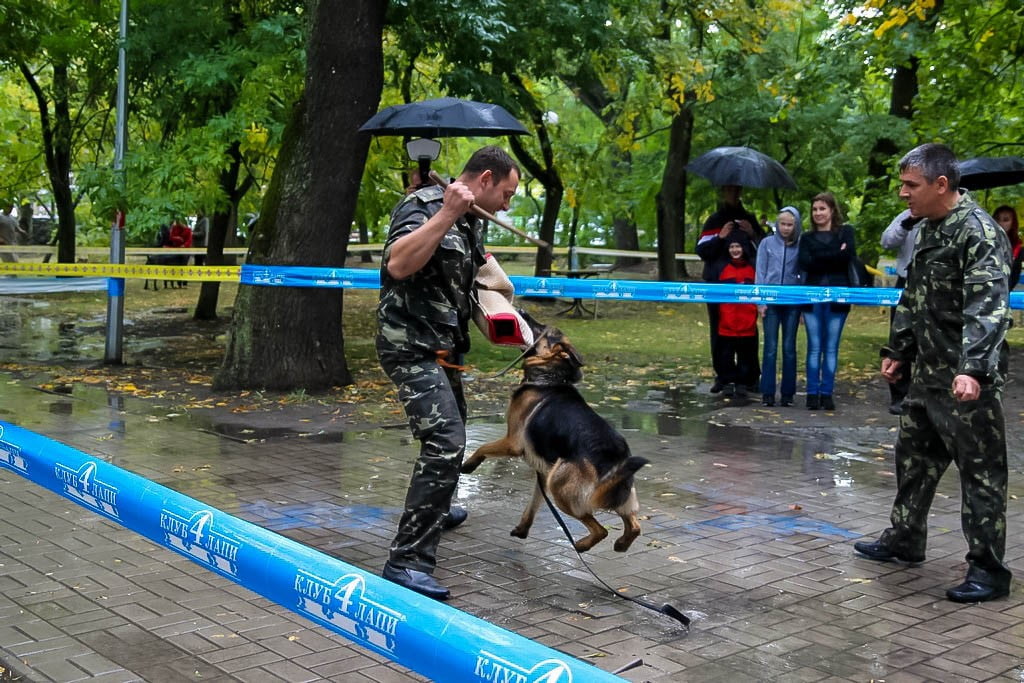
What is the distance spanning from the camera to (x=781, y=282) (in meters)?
10.8

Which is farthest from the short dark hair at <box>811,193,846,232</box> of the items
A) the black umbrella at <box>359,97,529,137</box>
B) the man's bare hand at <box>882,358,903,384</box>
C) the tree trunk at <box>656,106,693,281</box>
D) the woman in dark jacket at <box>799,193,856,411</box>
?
the tree trunk at <box>656,106,693,281</box>

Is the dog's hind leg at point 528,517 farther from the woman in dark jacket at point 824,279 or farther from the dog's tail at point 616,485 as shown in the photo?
the woman in dark jacket at point 824,279

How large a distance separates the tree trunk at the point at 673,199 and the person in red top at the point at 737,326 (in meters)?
11.8

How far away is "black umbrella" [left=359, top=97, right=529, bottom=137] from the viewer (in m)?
9.52

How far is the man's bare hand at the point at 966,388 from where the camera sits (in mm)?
4977

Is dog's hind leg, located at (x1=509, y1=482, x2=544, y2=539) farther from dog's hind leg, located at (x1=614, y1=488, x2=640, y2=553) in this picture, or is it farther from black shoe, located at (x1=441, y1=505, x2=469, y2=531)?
dog's hind leg, located at (x1=614, y1=488, x2=640, y2=553)

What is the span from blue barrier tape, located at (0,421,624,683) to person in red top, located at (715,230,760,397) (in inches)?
325

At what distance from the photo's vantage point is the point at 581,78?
59.5 ft

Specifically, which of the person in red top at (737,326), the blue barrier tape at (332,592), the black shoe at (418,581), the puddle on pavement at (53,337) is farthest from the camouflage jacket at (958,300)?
the puddle on pavement at (53,337)

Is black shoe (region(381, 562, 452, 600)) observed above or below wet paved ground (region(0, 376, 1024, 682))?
above

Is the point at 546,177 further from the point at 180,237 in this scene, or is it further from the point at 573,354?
the point at 573,354

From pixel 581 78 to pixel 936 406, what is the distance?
44.3 ft

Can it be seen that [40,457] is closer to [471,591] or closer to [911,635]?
[471,591]

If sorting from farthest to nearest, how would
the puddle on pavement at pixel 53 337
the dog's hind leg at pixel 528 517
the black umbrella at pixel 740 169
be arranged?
the puddle on pavement at pixel 53 337 < the black umbrella at pixel 740 169 < the dog's hind leg at pixel 528 517
